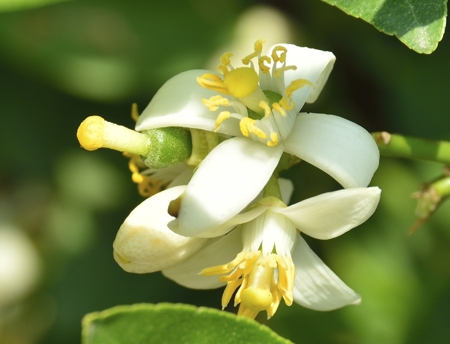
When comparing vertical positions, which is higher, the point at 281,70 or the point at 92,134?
the point at 281,70

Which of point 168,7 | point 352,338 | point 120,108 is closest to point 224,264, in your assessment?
point 352,338

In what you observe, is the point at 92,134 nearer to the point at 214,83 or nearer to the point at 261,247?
the point at 214,83

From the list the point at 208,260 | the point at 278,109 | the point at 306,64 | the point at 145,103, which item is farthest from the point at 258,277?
the point at 145,103

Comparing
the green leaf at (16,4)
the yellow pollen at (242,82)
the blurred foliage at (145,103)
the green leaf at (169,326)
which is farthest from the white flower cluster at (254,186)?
the blurred foliage at (145,103)

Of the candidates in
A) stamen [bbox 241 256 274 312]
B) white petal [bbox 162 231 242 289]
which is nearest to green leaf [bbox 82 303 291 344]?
stamen [bbox 241 256 274 312]

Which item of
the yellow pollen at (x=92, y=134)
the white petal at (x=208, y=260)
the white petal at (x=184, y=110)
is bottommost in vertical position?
the white petal at (x=208, y=260)

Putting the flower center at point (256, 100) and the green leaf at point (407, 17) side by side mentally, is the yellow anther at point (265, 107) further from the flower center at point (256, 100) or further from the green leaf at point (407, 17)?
the green leaf at point (407, 17)

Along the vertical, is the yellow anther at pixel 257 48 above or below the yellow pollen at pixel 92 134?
above
